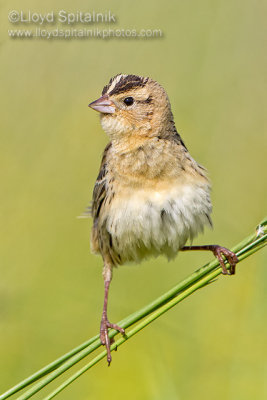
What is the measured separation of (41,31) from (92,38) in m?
0.39

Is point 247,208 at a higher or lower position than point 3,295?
higher

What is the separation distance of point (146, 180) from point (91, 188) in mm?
1241

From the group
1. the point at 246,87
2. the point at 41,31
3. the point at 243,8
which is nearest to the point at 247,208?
the point at 246,87

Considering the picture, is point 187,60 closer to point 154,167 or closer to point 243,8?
point 243,8

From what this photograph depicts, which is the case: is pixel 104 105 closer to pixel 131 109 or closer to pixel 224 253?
pixel 131 109

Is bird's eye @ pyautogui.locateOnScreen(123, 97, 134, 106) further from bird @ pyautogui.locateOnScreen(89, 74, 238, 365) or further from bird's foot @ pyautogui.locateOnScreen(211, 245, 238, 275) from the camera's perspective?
bird's foot @ pyautogui.locateOnScreen(211, 245, 238, 275)

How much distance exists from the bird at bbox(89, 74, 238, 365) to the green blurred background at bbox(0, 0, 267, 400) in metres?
0.40

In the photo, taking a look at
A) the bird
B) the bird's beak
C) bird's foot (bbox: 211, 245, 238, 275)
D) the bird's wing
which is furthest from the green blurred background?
the bird's beak

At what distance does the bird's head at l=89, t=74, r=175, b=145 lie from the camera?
3291 millimetres

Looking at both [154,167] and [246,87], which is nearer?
[154,167]

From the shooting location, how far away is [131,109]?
10.9ft

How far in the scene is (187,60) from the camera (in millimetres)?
4641

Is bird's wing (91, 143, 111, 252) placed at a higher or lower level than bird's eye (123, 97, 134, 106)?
lower

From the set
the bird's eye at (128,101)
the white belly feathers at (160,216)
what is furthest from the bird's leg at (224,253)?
the bird's eye at (128,101)
